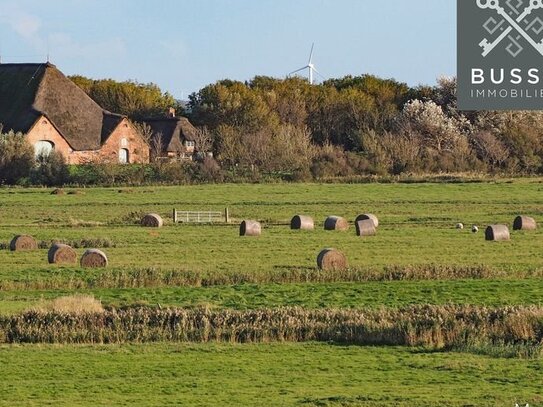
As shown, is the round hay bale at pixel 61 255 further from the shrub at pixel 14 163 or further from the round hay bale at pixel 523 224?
the shrub at pixel 14 163

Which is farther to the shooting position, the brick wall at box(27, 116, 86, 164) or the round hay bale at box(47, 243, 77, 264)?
the brick wall at box(27, 116, 86, 164)

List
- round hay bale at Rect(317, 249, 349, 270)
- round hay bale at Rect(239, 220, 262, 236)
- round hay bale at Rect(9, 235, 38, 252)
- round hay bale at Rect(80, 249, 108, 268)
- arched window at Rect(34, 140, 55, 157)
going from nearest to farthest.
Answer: round hay bale at Rect(317, 249, 349, 270), round hay bale at Rect(80, 249, 108, 268), round hay bale at Rect(9, 235, 38, 252), round hay bale at Rect(239, 220, 262, 236), arched window at Rect(34, 140, 55, 157)

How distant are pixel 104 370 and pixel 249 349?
119 inches

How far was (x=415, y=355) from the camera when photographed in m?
22.5

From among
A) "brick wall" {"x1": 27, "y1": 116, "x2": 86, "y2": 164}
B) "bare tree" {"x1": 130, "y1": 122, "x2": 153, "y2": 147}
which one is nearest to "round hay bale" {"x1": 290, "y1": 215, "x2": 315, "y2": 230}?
"brick wall" {"x1": 27, "y1": 116, "x2": 86, "y2": 164}

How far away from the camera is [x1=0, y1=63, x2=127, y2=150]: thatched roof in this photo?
338ft

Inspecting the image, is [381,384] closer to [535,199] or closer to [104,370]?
[104,370]

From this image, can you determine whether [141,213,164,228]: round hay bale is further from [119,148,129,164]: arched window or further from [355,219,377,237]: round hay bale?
[119,148,129,164]: arched window

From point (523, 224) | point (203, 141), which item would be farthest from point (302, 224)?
point (203, 141)

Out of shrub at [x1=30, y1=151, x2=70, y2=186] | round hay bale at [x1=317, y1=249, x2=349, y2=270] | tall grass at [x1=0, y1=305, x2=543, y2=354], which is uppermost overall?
shrub at [x1=30, y1=151, x2=70, y2=186]

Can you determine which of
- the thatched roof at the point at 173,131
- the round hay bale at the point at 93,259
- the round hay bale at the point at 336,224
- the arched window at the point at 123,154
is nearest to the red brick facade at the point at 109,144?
the arched window at the point at 123,154

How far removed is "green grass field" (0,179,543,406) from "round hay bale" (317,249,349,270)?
47cm

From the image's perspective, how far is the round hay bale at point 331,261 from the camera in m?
34.3

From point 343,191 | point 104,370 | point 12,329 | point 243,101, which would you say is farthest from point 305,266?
point 243,101
